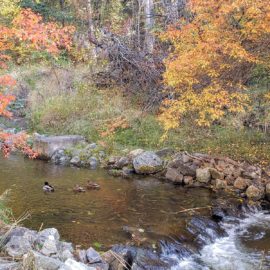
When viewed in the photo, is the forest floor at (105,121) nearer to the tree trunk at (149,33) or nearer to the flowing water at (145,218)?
the tree trunk at (149,33)

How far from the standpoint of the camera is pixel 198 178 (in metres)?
11.4

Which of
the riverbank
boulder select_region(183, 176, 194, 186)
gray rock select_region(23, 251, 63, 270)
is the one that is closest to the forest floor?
boulder select_region(183, 176, 194, 186)

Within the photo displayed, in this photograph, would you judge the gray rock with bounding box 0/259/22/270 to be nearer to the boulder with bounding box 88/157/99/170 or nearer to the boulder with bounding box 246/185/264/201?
the boulder with bounding box 246/185/264/201

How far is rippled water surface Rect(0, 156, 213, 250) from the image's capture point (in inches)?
305

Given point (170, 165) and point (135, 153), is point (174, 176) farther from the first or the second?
point (135, 153)

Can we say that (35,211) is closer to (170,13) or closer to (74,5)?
(170,13)

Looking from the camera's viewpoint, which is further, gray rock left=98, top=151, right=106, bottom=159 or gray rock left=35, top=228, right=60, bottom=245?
gray rock left=98, top=151, right=106, bottom=159

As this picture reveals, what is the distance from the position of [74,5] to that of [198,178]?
18146 mm

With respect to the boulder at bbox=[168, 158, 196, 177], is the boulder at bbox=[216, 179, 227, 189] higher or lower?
lower

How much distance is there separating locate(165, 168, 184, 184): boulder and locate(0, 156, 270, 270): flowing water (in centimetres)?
34

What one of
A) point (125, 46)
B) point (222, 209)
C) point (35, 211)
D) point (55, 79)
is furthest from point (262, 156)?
point (55, 79)

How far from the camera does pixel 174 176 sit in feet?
38.3

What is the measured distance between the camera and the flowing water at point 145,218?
280 inches

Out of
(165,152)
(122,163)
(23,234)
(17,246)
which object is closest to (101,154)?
(122,163)
